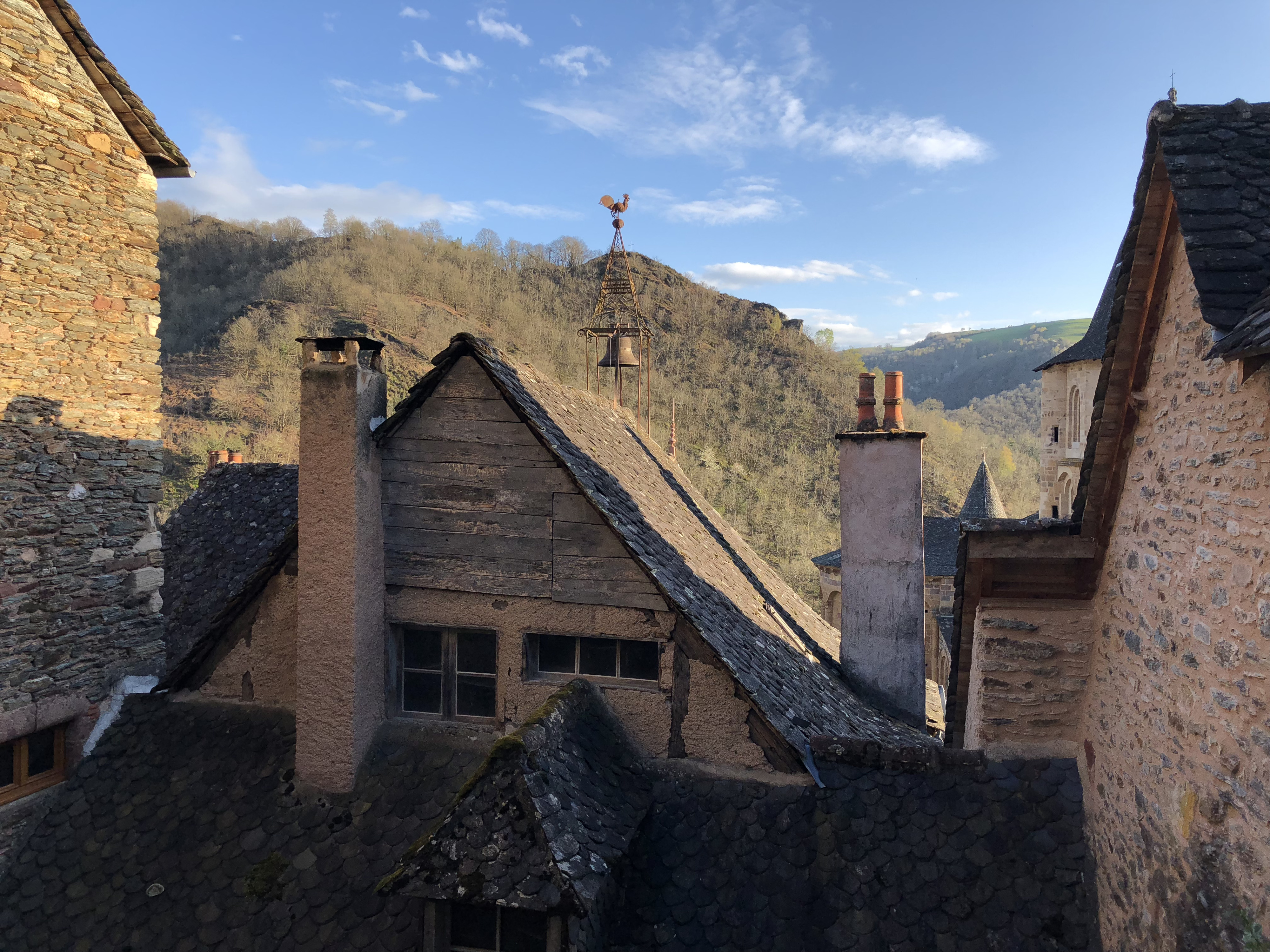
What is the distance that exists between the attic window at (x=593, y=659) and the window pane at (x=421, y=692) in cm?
83

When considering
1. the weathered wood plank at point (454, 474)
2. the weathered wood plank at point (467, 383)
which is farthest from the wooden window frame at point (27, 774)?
the weathered wood plank at point (467, 383)

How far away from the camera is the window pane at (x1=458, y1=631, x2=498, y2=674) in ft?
18.4

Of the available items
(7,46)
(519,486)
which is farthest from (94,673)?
(7,46)

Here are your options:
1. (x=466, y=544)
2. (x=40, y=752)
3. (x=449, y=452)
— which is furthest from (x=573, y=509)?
(x=40, y=752)

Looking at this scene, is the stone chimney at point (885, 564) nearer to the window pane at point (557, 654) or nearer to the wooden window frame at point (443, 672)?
the window pane at point (557, 654)

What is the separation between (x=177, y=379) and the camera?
38.3m

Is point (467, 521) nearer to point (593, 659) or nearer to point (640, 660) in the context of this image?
point (593, 659)

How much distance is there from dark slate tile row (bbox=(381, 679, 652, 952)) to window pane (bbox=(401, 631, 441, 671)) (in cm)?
133

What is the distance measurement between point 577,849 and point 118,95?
735cm

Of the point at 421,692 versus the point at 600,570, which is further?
the point at 421,692

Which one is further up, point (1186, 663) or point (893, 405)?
point (893, 405)

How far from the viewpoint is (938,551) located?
2338 centimetres

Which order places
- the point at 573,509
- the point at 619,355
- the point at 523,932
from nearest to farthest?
the point at 523,932 → the point at 573,509 → the point at 619,355

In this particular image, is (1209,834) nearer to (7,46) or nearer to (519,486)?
(519,486)
